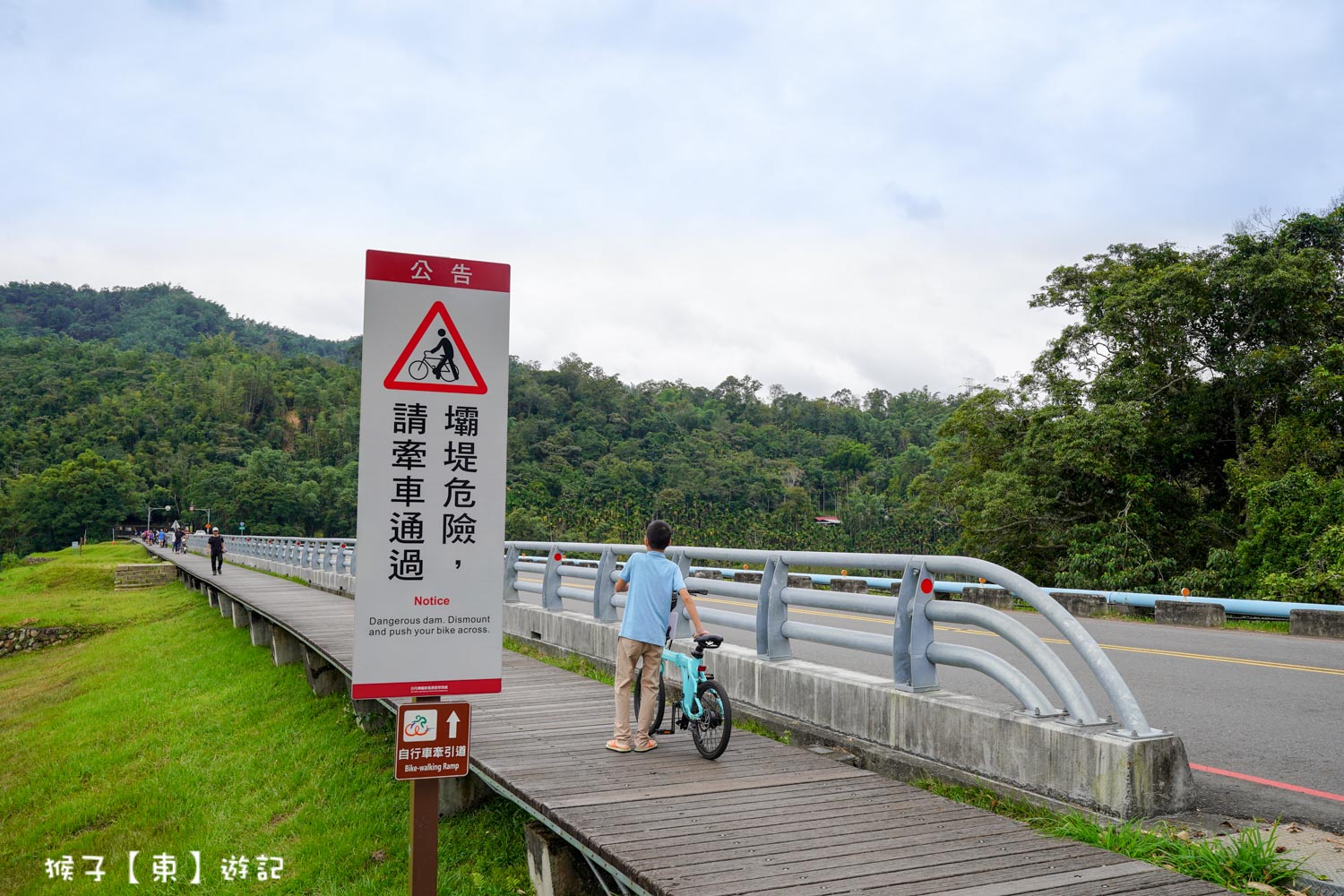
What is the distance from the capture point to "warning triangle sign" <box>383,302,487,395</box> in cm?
462

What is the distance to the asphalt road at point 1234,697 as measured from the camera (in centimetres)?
573

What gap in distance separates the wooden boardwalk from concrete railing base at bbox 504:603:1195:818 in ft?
0.80

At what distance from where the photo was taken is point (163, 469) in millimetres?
137375

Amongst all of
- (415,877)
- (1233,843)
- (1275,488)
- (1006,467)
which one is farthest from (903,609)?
(1006,467)

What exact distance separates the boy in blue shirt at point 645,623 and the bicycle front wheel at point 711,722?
39 centimetres

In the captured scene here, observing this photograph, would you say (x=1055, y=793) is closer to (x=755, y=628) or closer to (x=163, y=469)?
(x=755, y=628)

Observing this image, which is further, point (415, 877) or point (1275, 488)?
point (1275, 488)

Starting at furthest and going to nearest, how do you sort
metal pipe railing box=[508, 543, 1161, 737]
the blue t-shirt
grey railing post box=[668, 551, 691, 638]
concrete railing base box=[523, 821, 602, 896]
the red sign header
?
grey railing post box=[668, 551, 691, 638] < the blue t-shirt < concrete railing base box=[523, 821, 602, 896] < metal pipe railing box=[508, 543, 1161, 737] < the red sign header

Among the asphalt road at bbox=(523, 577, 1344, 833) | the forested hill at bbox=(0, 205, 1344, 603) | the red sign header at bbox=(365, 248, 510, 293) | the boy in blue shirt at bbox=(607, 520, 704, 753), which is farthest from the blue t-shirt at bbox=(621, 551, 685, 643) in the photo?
the forested hill at bbox=(0, 205, 1344, 603)

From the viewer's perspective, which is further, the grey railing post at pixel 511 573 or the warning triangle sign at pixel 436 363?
the grey railing post at pixel 511 573

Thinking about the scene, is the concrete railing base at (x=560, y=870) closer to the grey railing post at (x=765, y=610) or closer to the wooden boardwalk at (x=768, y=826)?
the wooden boardwalk at (x=768, y=826)

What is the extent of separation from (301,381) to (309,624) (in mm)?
163541

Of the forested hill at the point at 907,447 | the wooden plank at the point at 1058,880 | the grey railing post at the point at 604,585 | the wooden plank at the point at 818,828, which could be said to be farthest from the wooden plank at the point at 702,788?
the forested hill at the point at 907,447

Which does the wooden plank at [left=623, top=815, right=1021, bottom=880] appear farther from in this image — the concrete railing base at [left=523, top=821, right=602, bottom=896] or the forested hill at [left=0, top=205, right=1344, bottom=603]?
the forested hill at [left=0, top=205, right=1344, bottom=603]
